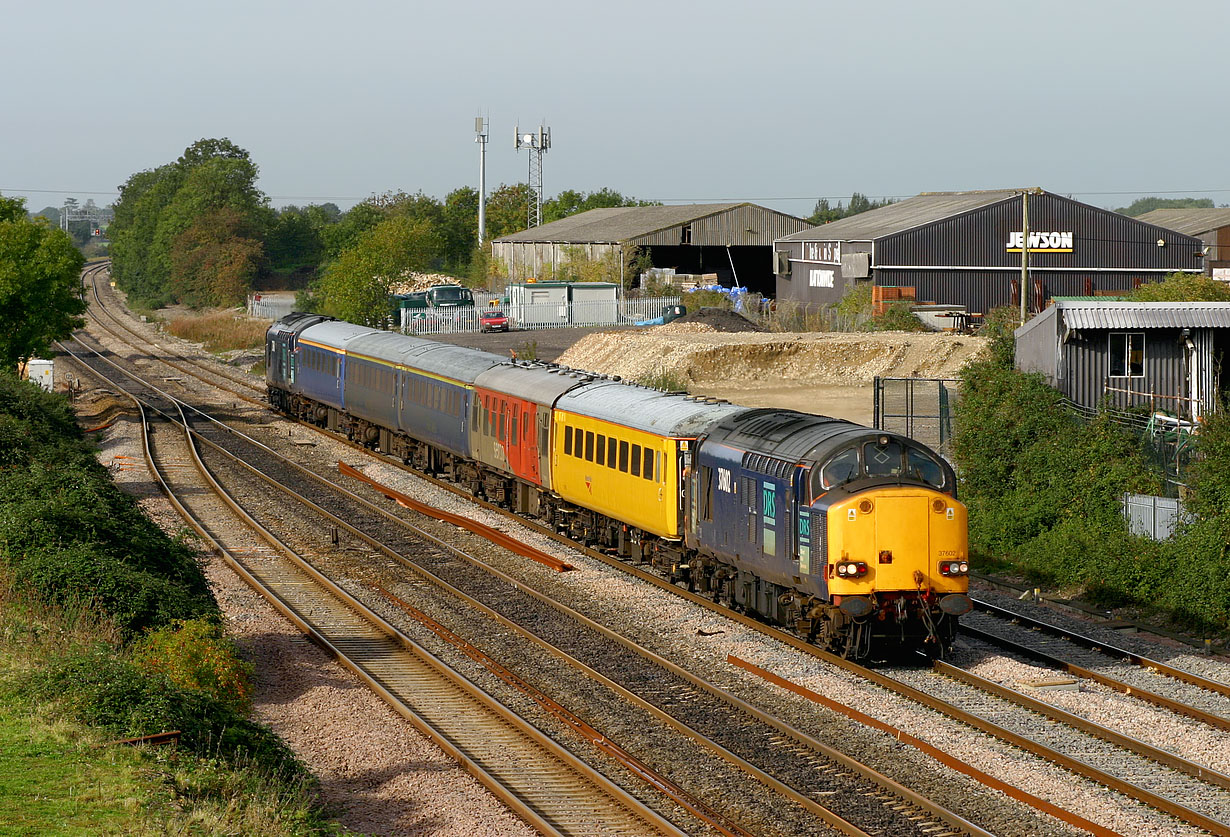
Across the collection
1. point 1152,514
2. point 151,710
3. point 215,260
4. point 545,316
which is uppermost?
point 215,260

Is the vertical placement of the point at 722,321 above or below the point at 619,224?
below

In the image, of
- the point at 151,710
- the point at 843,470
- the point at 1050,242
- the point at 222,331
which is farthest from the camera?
the point at 222,331

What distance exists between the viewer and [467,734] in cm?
1552

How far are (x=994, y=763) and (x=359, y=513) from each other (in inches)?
774

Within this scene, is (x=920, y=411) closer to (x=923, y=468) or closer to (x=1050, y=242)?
(x=923, y=468)

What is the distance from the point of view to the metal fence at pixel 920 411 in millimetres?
32000

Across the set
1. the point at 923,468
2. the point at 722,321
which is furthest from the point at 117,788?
the point at 722,321

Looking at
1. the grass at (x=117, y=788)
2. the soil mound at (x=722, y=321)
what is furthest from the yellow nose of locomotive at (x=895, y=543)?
the soil mound at (x=722, y=321)

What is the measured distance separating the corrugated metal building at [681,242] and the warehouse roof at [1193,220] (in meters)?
25.3

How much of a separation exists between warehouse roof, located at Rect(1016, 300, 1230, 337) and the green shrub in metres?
19.5

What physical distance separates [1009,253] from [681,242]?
1054 inches

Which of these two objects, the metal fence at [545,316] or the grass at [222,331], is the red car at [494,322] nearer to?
the metal fence at [545,316]

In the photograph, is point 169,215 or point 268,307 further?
point 169,215

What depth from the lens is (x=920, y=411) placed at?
141ft
